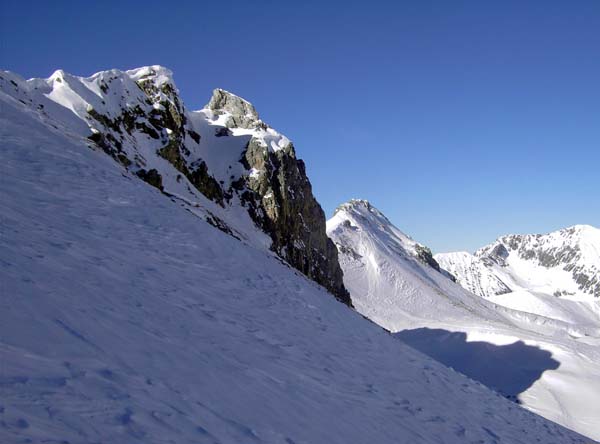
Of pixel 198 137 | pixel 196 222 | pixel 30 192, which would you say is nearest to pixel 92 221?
pixel 30 192

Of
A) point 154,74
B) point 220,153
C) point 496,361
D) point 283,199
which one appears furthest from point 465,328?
point 154,74

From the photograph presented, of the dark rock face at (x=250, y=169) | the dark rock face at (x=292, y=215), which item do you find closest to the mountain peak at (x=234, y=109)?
the dark rock face at (x=250, y=169)

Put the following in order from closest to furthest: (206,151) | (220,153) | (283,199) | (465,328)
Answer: (465,328), (283,199), (206,151), (220,153)

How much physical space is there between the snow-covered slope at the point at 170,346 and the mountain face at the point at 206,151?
1284 centimetres

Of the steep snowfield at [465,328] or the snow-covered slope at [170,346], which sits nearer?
the snow-covered slope at [170,346]

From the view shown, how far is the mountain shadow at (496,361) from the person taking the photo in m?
33.8

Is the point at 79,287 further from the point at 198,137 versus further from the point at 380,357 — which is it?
the point at 198,137

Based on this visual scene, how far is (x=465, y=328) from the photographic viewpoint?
1983 inches

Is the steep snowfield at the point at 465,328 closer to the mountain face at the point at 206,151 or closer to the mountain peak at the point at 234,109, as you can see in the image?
the mountain face at the point at 206,151

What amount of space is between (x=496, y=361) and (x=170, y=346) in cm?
4047

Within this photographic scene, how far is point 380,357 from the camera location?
1116cm

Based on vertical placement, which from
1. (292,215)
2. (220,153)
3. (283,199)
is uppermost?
(220,153)

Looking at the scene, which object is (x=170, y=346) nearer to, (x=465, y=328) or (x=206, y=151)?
(x=465, y=328)

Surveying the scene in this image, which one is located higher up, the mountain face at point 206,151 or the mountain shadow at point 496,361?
the mountain face at point 206,151
